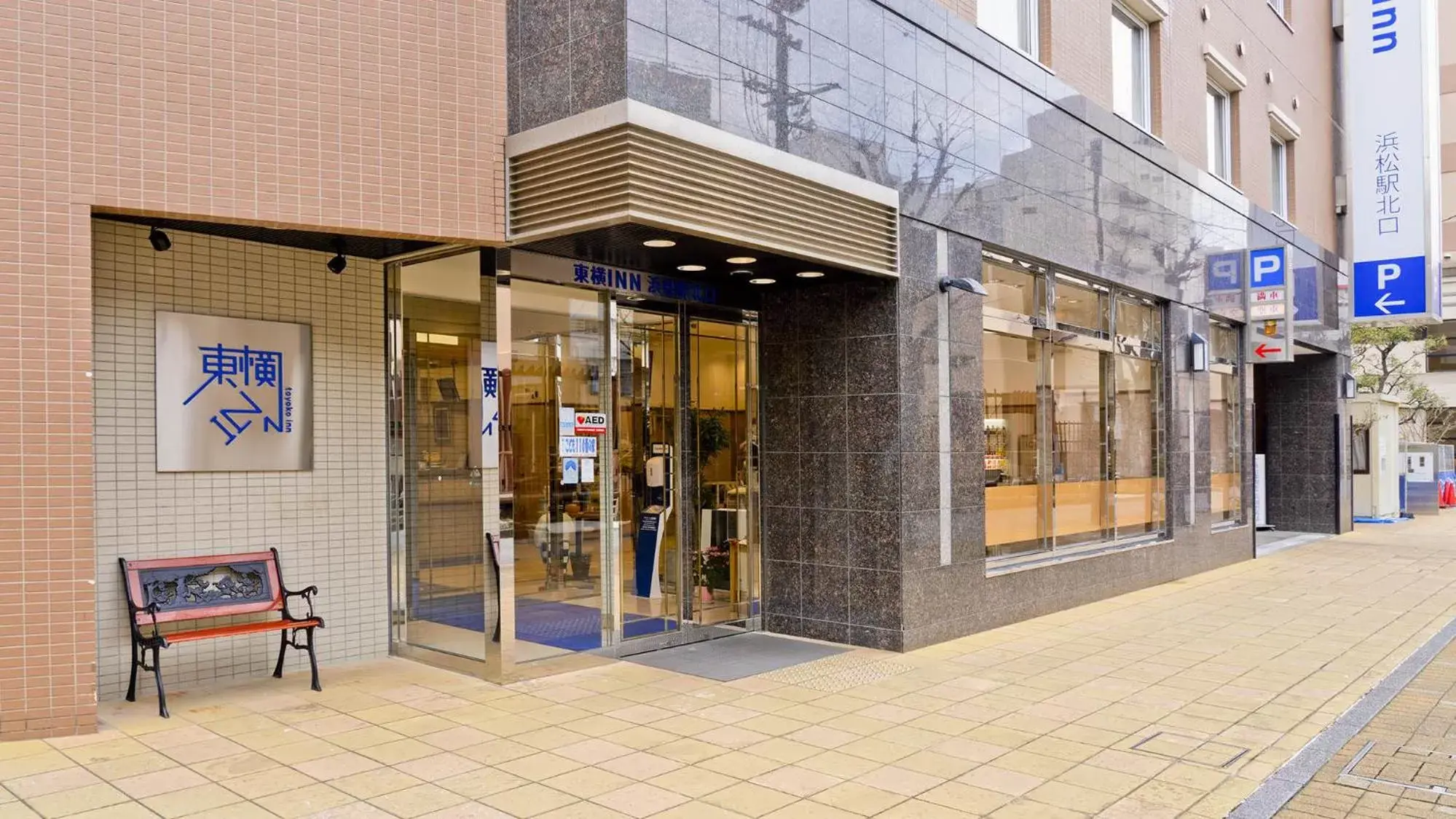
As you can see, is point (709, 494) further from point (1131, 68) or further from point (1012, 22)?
point (1131, 68)

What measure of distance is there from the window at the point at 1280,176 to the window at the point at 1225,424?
376 centimetres

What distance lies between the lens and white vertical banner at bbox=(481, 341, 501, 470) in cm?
741

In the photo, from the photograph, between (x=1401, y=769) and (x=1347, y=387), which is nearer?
(x=1401, y=769)

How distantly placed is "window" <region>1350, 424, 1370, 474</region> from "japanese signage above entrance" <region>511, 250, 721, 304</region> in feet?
60.6

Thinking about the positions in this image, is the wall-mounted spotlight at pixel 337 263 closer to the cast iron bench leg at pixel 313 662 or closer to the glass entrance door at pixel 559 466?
the glass entrance door at pixel 559 466

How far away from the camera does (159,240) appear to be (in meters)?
6.83

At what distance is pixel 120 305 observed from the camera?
684cm

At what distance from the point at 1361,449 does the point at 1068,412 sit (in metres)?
14.7

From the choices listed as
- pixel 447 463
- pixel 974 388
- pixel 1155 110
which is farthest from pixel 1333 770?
pixel 1155 110

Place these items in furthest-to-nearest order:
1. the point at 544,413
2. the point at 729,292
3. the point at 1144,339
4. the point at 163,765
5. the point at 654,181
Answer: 1. the point at 1144,339
2. the point at 729,292
3. the point at 544,413
4. the point at 654,181
5. the point at 163,765

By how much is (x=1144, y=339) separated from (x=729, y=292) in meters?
6.61

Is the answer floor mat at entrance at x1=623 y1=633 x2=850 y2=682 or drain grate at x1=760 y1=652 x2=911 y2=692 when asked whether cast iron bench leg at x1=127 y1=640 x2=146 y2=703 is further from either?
drain grate at x1=760 y1=652 x2=911 y2=692

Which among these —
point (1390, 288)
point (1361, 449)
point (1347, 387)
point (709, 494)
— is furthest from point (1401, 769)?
point (1361, 449)

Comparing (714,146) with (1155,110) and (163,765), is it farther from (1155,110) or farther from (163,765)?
(1155,110)
